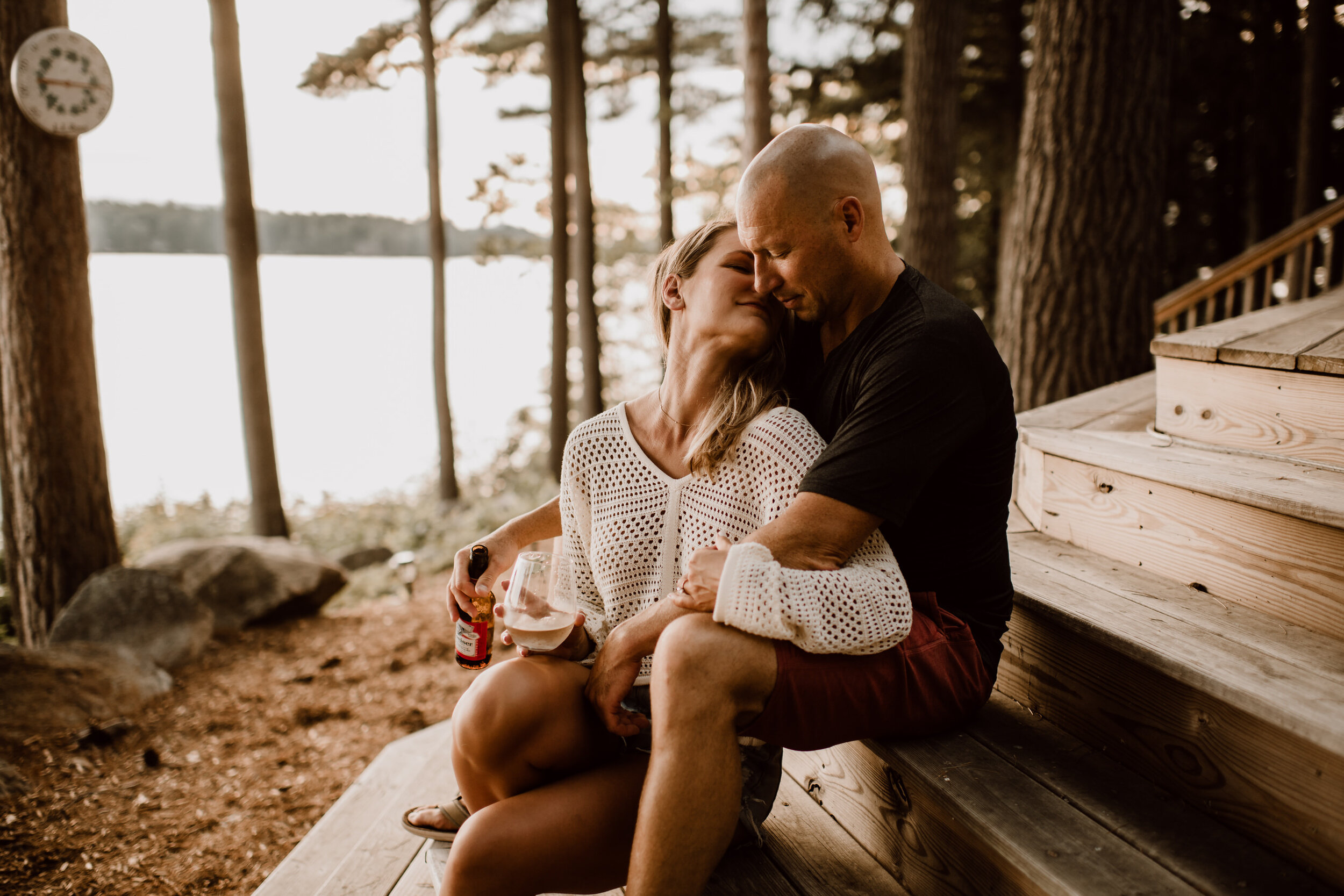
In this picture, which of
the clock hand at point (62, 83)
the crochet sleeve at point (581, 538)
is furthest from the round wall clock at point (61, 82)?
the crochet sleeve at point (581, 538)

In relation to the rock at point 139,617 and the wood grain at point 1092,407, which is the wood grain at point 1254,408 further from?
the rock at point 139,617

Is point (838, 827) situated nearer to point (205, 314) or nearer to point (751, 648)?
point (751, 648)

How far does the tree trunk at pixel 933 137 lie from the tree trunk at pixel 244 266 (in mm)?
5139

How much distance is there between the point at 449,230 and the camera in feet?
41.8

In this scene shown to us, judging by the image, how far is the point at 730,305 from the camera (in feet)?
6.24

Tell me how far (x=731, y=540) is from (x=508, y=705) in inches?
23.3

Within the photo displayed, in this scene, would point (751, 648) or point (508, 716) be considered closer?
point (751, 648)

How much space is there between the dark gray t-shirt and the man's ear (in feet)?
0.49

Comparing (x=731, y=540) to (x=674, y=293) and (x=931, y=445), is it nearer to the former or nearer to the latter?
(x=931, y=445)

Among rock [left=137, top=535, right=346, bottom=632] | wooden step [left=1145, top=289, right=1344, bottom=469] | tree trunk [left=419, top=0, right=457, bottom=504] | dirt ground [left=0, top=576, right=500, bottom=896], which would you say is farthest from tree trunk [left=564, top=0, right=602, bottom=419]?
wooden step [left=1145, top=289, right=1344, bottom=469]

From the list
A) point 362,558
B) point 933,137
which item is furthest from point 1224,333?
point 362,558

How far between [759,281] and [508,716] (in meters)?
1.12

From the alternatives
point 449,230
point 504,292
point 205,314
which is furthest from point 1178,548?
point 205,314

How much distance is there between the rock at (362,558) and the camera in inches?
307
